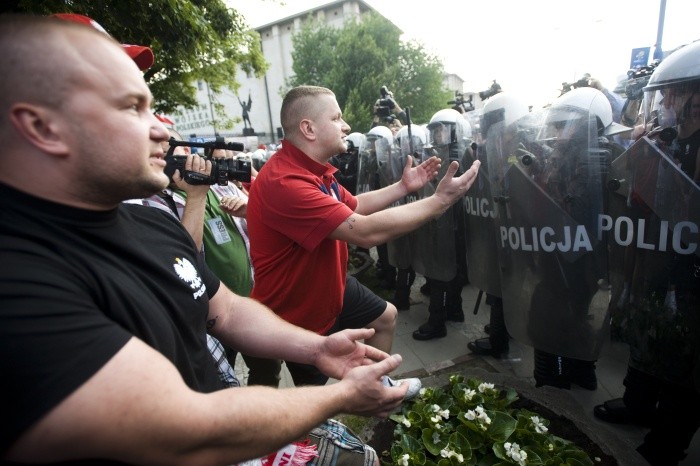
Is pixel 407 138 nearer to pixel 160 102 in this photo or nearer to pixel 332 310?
pixel 332 310

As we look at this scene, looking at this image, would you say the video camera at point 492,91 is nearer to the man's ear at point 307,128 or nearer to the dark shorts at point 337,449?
the man's ear at point 307,128

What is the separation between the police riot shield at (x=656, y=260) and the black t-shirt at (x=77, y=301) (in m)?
2.13

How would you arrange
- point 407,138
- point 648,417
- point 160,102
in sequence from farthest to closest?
1. point 160,102
2. point 407,138
3. point 648,417

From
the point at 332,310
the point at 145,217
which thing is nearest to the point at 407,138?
the point at 332,310

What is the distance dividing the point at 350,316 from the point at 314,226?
0.75 metres

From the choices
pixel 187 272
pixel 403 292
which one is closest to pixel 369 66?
pixel 403 292

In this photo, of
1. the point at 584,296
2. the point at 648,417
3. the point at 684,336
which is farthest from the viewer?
the point at 648,417

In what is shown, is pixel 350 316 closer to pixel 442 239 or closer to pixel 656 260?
pixel 442 239

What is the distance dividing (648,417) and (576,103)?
79.4 inches

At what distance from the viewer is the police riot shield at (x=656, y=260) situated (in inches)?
74.3

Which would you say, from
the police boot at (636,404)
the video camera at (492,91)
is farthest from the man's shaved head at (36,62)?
the video camera at (492,91)

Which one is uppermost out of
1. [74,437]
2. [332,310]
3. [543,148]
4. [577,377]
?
[543,148]

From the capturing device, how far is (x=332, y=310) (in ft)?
8.21

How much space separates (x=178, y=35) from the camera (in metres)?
5.91
